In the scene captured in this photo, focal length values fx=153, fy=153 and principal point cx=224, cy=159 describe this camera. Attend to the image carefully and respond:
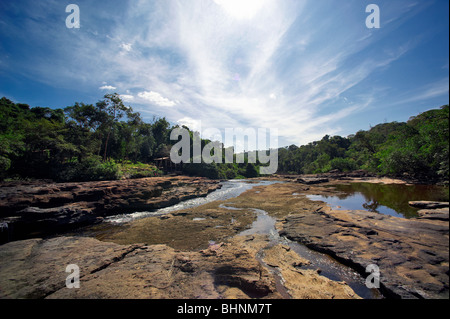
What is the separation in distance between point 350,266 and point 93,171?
2415cm

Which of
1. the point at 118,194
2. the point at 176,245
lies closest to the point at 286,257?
the point at 176,245

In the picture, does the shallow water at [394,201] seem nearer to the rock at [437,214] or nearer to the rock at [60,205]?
the rock at [437,214]

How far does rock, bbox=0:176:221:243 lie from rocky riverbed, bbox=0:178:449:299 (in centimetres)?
354

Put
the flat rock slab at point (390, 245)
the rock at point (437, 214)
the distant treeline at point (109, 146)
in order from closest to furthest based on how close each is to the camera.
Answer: the rock at point (437, 214) < the flat rock slab at point (390, 245) < the distant treeline at point (109, 146)

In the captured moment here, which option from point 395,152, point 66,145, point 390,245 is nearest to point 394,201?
point 395,152

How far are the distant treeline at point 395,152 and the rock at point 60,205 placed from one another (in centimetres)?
1540

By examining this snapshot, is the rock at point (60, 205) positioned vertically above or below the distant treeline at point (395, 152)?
below

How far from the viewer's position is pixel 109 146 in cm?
3359

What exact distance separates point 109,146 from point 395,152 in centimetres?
4473

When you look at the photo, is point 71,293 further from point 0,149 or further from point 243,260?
point 0,149

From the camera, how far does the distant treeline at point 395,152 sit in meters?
2.84

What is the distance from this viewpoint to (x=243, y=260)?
182 inches

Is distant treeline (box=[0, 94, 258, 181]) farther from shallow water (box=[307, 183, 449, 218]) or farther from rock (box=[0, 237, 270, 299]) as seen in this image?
shallow water (box=[307, 183, 449, 218])

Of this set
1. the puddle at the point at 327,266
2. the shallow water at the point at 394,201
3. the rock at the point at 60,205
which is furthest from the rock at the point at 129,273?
the shallow water at the point at 394,201
